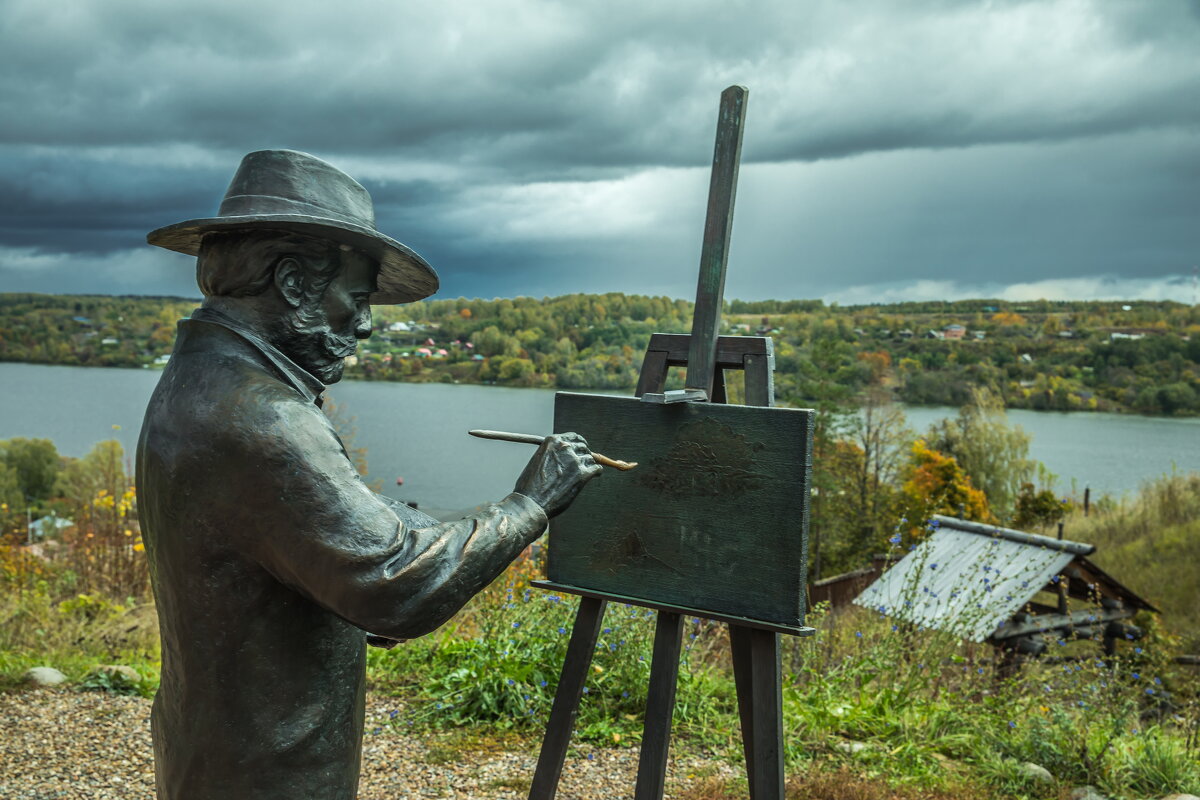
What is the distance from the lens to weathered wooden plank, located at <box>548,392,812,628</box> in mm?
2773

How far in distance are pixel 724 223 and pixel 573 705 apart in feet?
5.49

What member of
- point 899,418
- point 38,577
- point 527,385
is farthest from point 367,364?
point 899,418

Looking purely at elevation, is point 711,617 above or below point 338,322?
below

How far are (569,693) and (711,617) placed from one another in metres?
0.66

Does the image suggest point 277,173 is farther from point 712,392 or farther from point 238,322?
point 712,392

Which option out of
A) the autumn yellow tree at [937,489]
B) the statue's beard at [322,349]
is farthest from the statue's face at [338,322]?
the autumn yellow tree at [937,489]

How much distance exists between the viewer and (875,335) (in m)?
29.3

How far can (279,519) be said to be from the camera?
178 centimetres

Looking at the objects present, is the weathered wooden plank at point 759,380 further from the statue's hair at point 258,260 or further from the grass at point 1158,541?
the grass at point 1158,541

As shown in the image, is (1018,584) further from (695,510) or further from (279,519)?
(279,519)

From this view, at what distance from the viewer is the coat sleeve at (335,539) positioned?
176 cm

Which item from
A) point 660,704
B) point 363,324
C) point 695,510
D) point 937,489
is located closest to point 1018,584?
point 660,704

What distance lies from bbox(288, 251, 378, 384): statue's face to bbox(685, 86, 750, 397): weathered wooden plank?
4.22 feet

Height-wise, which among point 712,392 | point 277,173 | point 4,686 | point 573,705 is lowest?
point 4,686
